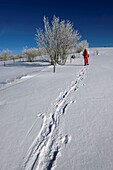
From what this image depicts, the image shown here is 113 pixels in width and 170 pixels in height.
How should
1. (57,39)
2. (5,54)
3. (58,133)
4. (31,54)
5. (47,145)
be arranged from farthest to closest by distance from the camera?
(5,54)
(31,54)
(57,39)
(58,133)
(47,145)

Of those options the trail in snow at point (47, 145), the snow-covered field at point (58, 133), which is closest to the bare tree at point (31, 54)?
the snow-covered field at point (58, 133)

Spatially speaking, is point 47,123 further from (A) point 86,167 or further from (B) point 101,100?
(B) point 101,100

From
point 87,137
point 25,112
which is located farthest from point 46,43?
point 87,137

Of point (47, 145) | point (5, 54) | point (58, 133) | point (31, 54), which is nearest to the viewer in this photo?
point (47, 145)

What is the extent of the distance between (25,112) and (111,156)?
3.09 metres

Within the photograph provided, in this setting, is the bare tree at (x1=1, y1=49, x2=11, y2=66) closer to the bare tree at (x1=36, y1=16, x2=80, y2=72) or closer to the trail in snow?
the bare tree at (x1=36, y1=16, x2=80, y2=72)

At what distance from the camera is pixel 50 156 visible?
3176 mm

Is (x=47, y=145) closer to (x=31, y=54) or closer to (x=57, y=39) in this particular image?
(x=57, y=39)

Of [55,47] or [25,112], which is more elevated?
[55,47]

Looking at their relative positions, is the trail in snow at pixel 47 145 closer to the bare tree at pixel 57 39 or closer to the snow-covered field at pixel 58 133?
the snow-covered field at pixel 58 133

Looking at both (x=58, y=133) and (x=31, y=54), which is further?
(x=31, y=54)

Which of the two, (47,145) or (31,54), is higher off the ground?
(31,54)

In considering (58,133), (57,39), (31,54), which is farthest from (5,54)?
(58,133)

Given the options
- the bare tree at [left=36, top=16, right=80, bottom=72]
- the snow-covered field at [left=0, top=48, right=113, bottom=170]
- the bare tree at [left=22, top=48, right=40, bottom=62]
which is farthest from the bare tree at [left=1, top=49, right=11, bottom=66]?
the snow-covered field at [left=0, top=48, right=113, bottom=170]
